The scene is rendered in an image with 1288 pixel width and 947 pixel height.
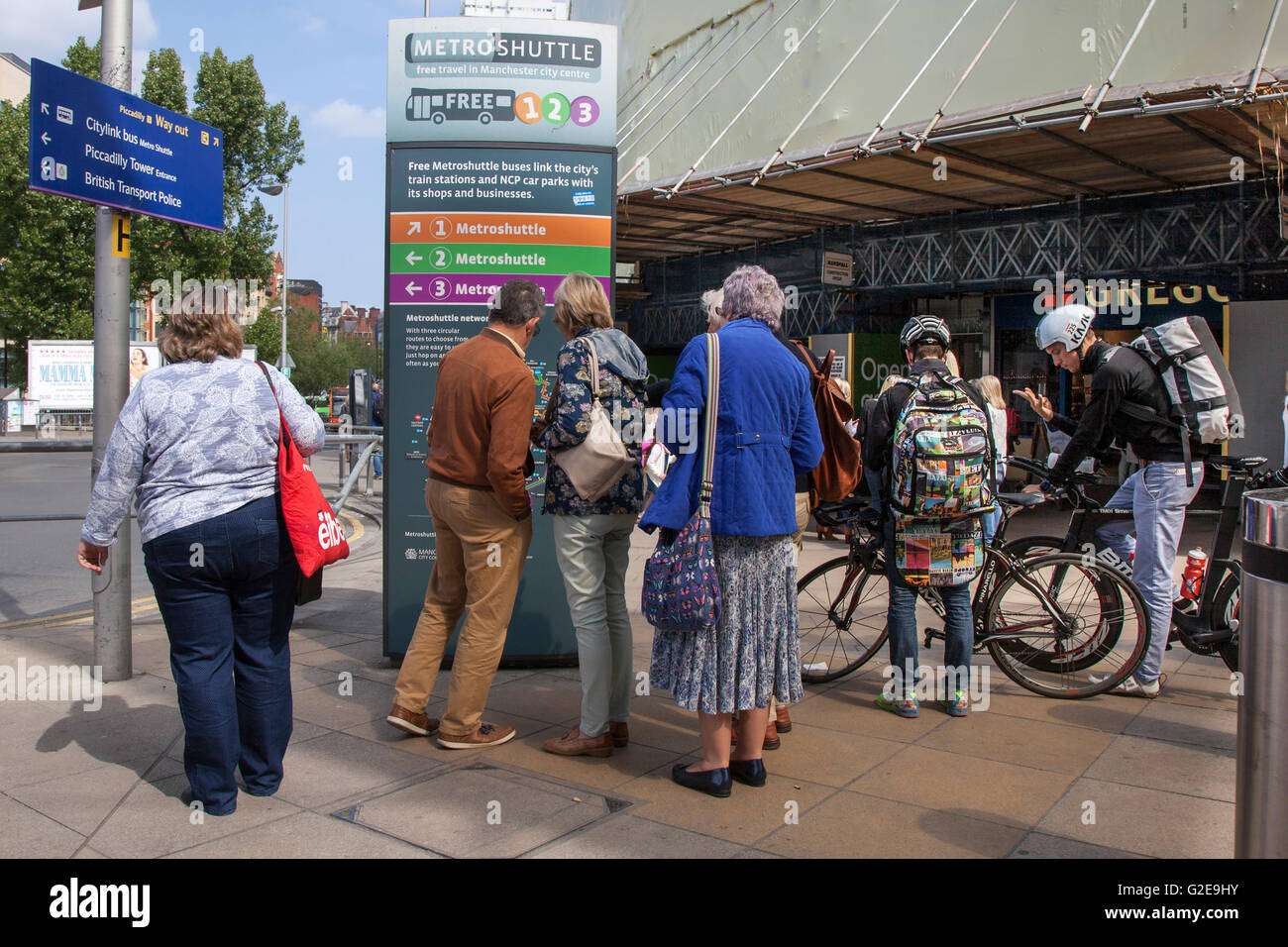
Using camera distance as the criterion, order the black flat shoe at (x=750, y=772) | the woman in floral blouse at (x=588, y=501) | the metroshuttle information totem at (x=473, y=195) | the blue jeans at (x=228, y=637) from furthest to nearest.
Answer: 1. the metroshuttle information totem at (x=473, y=195)
2. the woman in floral blouse at (x=588, y=501)
3. the black flat shoe at (x=750, y=772)
4. the blue jeans at (x=228, y=637)

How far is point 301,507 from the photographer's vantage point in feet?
11.8

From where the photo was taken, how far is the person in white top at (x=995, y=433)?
509 cm

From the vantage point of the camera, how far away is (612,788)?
3709mm

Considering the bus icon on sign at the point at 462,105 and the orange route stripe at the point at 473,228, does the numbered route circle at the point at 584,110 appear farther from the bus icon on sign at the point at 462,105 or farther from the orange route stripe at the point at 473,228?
the orange route stripe at the point at 473,228

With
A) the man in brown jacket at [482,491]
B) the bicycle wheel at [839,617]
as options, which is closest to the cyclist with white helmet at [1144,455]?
the bicycle wheel at [839,617]

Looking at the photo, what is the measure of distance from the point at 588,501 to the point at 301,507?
104 cm

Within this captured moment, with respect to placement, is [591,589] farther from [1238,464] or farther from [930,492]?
[1238,464]

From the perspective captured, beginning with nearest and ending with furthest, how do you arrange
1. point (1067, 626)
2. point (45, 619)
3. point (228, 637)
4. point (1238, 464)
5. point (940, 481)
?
point (228, 637)
point (940, 481)
point (1238, 464)
point (1067, 626)
point (45, 619)

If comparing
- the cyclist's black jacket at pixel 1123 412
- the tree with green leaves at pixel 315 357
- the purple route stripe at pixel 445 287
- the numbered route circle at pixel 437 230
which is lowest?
the cyclist's black jacket at pixel 1123 412

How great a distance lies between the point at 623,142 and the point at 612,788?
1464cm

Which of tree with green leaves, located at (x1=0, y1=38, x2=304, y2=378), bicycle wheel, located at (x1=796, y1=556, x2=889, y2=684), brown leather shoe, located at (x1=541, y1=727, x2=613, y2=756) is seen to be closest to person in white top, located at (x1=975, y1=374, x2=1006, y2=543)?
bicycle wheel, located at (x1=796, y1=556, x2=889, y2=684)

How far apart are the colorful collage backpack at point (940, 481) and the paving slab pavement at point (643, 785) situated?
72 centimetres

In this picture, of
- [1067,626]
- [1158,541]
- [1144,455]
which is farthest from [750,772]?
[1144,455]
